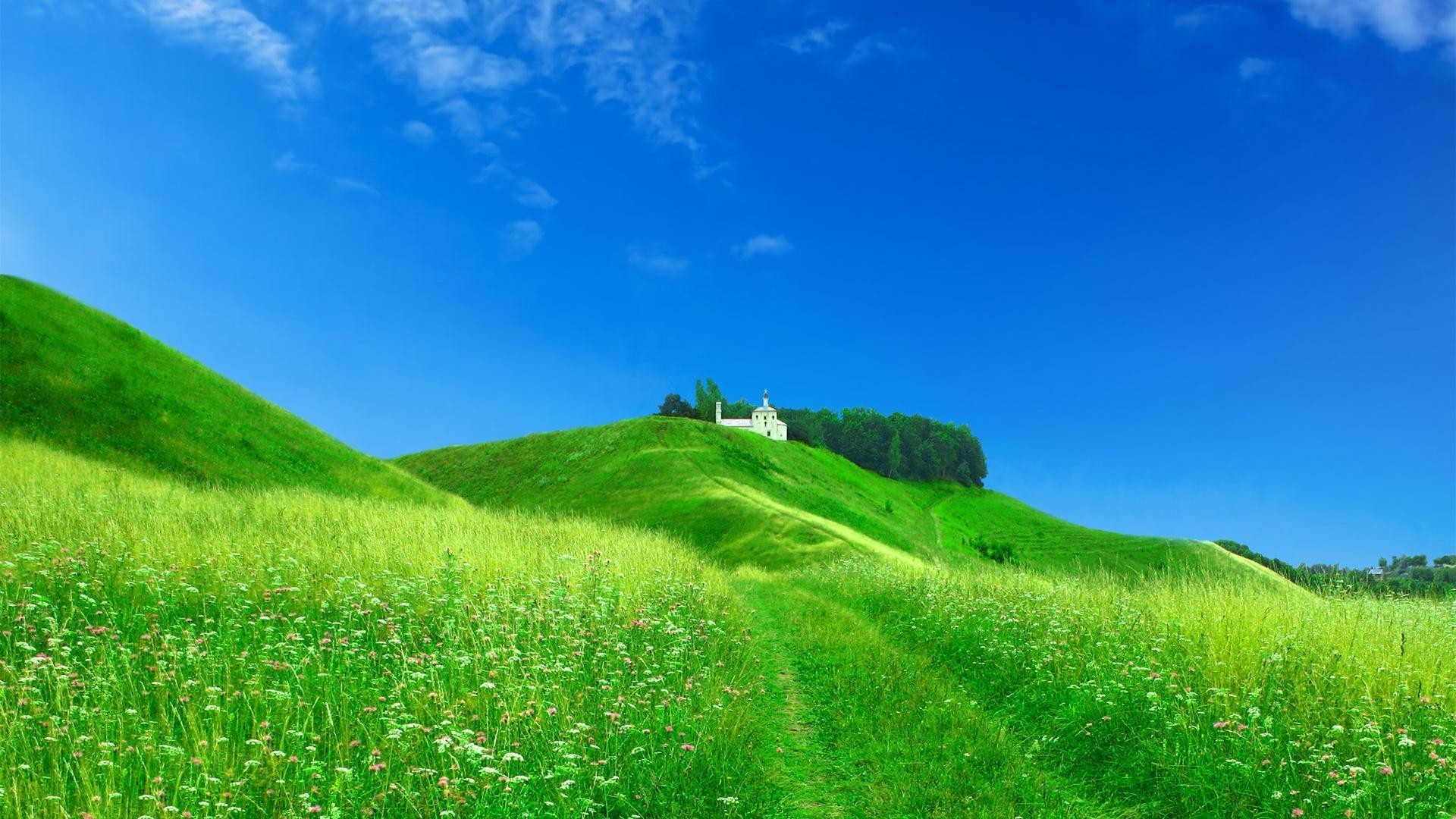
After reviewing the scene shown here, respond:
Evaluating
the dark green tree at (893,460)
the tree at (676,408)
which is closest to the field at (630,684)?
the tree at (676,408)

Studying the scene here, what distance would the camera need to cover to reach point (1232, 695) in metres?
8.09

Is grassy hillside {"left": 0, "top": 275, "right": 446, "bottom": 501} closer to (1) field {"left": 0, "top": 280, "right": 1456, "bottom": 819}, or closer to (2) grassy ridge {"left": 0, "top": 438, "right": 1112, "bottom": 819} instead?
(1) field {"left": 0, "top": 280, "right": 1456, "bottom": 819}

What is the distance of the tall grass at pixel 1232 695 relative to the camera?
666cm

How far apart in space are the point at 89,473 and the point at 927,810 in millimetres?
31322

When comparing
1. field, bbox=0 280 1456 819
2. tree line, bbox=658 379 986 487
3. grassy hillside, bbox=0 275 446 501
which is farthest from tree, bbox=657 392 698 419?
field, bbox=0 280 1456 819

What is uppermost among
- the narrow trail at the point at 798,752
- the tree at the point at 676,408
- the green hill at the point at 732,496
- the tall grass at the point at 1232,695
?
the tree at the point at 676,408

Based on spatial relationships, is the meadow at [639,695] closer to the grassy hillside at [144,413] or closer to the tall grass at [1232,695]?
the tall grass at [1232,695]

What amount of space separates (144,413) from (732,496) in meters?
37.5

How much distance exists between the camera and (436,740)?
18.9ft

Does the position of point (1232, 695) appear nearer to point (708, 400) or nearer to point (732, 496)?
point (732, 496)

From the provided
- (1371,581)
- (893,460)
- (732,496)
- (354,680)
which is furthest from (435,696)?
(893,460)

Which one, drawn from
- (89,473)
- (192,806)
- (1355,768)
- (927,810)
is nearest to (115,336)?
(89,473)

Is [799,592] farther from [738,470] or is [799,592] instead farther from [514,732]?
[738,470]

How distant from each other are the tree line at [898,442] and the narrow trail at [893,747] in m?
133
